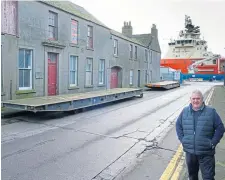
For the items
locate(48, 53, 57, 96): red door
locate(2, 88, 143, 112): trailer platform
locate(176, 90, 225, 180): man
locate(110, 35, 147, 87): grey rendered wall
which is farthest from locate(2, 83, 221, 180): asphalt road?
locate(110, 35, 147, 87): grey rendered wall

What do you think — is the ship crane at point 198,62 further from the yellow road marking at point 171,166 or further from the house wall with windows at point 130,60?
the yellow road marking at point 171,166

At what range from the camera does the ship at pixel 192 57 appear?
185 ft

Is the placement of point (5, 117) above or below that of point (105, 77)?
below

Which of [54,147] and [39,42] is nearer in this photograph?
[54,147]

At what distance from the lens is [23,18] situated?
44.4ft

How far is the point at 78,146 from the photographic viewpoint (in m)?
6.74

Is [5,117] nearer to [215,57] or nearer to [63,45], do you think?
[63,45]

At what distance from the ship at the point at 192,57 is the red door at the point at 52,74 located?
151ft

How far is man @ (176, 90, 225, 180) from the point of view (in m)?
3.82

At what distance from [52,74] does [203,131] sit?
13.5m

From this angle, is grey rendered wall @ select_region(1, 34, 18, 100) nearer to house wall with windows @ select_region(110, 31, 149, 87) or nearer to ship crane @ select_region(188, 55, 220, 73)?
house wall with windows @ select_region(110, 31, 149, 87)

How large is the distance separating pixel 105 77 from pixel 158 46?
22.2m

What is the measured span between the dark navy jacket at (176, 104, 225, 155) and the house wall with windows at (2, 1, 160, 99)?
10.8 m

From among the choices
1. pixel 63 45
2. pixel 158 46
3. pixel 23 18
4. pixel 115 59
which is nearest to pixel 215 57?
pixel 158 46
